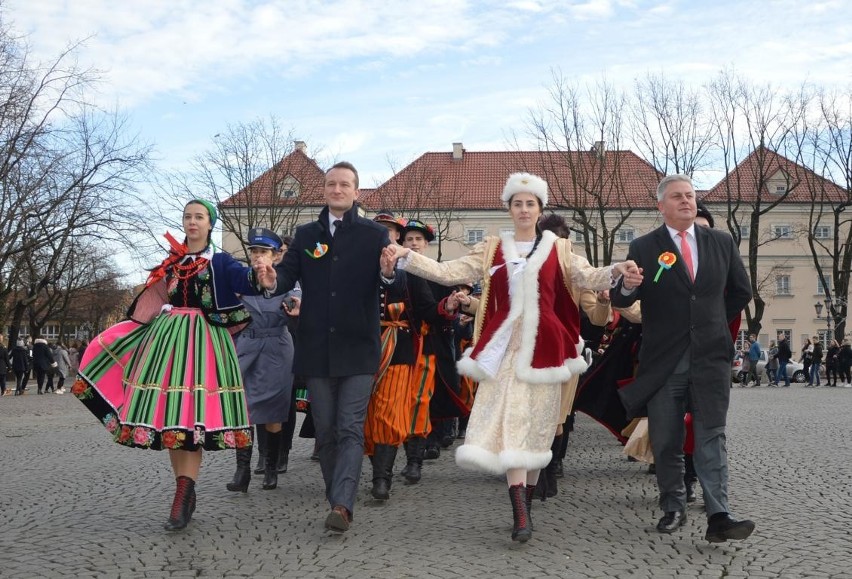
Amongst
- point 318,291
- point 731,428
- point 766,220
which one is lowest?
point 731,428

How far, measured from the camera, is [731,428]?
13000 mm

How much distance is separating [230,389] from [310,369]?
1.84ft

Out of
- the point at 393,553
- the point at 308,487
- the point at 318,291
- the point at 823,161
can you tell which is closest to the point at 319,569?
the point at 393,553

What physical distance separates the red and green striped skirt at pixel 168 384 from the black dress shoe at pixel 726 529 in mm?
2838

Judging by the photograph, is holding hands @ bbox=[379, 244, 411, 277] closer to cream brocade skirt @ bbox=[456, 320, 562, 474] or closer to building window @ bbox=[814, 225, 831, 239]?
cream brocade skirt @ bbox=[456, 320, 562, 474]

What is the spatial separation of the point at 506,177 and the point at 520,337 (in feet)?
154

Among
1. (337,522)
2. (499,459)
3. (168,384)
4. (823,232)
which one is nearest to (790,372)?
(823,232)

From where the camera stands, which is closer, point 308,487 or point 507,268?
point 507,268

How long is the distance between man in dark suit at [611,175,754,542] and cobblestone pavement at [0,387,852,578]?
19.8 inches

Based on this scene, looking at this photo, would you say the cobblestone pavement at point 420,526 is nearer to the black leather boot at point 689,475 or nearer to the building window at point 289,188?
the black leather boot at point 689,475

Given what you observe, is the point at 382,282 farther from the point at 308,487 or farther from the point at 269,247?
the point at 308,487

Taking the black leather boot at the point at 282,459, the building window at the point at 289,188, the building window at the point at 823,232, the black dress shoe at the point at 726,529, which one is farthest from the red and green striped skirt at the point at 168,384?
the building window at the point at 823,232

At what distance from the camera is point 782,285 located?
201ft

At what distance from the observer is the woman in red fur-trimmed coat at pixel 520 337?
5.50 metres
